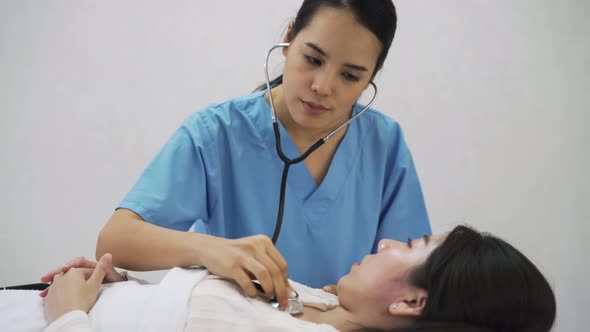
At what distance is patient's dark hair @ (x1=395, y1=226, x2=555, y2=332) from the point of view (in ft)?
2.84

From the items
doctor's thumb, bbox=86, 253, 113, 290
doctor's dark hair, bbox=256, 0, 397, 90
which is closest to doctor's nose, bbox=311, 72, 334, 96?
doctor's dark hair, bbox=256, 0, 397, 90

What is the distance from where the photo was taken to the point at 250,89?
1.94 metres

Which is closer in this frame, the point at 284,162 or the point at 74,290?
the point at 74,290

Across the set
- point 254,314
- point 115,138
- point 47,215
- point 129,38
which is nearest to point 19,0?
point 129,38

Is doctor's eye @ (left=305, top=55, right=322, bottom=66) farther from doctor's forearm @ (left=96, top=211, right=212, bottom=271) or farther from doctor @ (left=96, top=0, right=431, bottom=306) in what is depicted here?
doctor's forearm @ (left=96, top=211, right=212, bottom=271)

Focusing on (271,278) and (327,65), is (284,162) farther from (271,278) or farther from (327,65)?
(271,278)

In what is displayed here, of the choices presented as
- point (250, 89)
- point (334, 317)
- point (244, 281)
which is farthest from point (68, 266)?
point (250, 89)

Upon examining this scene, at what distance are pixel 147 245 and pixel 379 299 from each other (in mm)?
422

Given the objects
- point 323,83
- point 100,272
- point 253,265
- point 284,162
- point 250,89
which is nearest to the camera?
point 253,265

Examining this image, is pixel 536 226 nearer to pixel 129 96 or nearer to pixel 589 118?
pixel 589 118

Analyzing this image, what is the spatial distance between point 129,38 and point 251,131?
86cm

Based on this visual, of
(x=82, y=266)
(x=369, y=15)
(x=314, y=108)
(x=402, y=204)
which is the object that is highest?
(x=369, y=15)

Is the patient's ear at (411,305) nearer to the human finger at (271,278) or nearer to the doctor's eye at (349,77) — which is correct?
the human finger at (271,278)

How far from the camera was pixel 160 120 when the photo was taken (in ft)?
6.28
